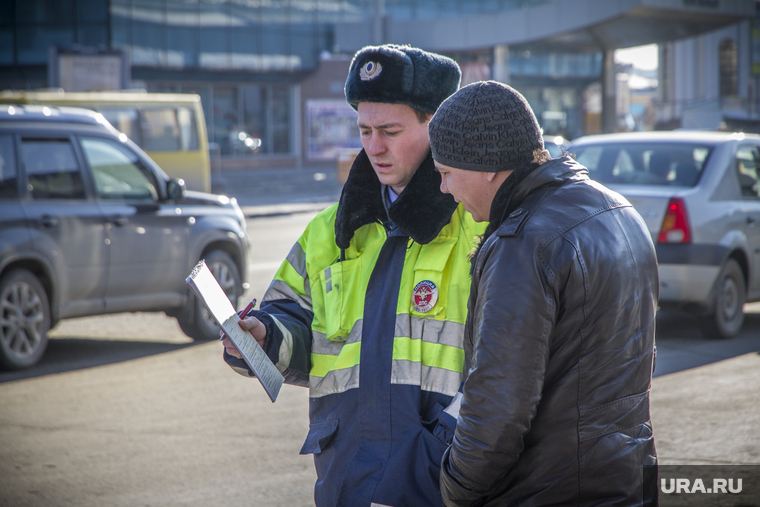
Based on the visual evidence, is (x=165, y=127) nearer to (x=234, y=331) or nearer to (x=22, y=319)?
(x=22, y=319)

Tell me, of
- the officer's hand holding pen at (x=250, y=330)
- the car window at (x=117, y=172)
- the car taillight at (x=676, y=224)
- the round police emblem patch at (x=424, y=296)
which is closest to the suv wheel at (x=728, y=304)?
the car taillight at (x=676, y=224)

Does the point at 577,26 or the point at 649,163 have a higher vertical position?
the point at 577,26

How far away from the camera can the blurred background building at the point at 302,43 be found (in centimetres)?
2925

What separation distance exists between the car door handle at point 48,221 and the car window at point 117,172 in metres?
0.55

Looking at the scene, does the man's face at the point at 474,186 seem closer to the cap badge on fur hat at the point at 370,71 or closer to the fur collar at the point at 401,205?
the fur collar at the point at 401,205

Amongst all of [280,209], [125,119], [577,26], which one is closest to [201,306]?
[125,119]

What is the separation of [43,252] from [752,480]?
547 cm

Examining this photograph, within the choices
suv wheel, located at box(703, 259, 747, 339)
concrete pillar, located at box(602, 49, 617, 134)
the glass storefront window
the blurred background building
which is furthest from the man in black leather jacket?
the glass storefront window

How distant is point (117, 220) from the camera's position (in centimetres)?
748

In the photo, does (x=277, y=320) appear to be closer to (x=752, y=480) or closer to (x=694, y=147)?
(x=752, y=480)

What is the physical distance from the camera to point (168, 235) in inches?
312

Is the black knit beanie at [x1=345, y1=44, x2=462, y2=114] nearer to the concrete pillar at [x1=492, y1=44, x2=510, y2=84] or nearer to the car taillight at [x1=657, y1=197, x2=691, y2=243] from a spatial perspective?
the car taillight at [x1=657, y1=197, x2=691, y2=243]

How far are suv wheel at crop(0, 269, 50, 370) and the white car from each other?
17.0 feet

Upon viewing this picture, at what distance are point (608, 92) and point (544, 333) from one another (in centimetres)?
3078
